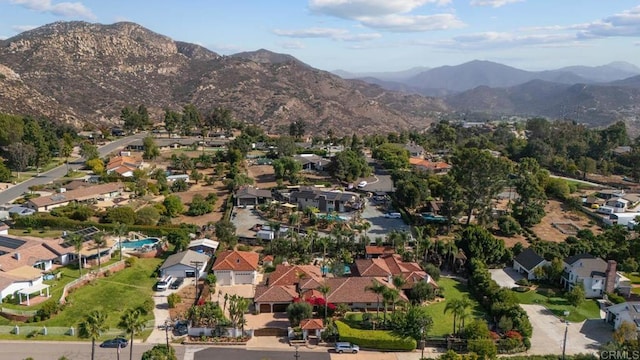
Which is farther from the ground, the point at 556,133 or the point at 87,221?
the point at 556,133

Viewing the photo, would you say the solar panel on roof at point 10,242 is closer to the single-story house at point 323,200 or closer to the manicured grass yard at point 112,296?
the manicured grass yard at point 112,296

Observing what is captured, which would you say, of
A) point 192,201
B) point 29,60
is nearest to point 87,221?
point 192,201

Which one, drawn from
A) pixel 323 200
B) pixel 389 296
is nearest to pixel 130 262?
pixel 389 296

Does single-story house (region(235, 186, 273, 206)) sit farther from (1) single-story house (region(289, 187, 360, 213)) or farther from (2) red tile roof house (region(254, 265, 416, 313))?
(2) red tile roof house (region(254, 265, 416, 313))

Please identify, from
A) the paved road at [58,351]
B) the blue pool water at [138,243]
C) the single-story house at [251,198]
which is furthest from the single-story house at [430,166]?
the paved road at [58,351]

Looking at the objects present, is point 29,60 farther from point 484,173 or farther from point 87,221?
Answer: point 484,173
